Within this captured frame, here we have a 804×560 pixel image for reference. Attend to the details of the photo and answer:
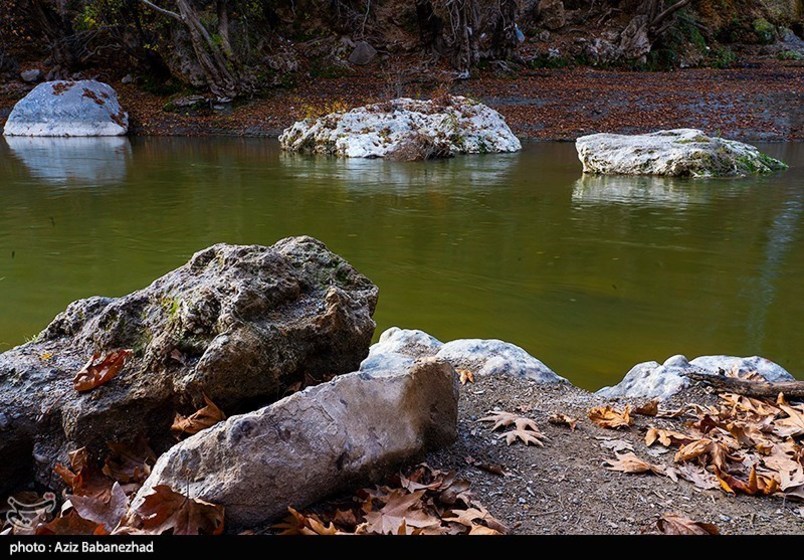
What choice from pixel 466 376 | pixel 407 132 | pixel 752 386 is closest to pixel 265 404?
pixel 466 376

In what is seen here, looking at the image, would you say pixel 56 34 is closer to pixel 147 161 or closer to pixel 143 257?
pixel 147 161

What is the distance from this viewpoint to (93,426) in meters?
2.58

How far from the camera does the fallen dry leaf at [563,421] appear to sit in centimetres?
302

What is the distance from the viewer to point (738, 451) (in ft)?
9.05

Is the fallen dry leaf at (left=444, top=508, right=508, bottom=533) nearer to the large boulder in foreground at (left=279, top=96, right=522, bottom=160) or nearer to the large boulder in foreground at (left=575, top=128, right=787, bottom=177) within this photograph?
the large boulder in foreground at (left=575, top=128, right=787, bottom=177)

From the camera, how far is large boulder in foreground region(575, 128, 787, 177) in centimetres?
1203

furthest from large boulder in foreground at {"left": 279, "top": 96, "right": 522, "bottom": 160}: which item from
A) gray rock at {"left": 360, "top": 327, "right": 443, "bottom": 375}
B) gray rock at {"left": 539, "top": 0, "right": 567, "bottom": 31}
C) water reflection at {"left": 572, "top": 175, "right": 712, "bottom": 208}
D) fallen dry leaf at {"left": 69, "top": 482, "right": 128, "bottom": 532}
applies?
gray rock at {"left": 539, "top": 0, "right": 567, "bottom": 31}

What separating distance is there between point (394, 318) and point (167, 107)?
854 inches

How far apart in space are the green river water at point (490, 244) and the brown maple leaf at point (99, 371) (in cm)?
229

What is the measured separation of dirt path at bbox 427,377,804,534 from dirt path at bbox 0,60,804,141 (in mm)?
17375

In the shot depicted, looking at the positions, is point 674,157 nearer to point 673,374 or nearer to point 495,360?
point 673,374

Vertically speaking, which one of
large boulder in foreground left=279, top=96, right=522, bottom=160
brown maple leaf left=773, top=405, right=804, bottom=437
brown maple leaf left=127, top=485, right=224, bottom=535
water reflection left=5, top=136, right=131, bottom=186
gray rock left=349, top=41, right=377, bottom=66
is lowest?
brown maple leaf left=773, top=405, right=804, bottom=437

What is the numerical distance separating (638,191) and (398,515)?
9.63 m

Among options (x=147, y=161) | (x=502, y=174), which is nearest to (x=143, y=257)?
(x=502, y=174)
